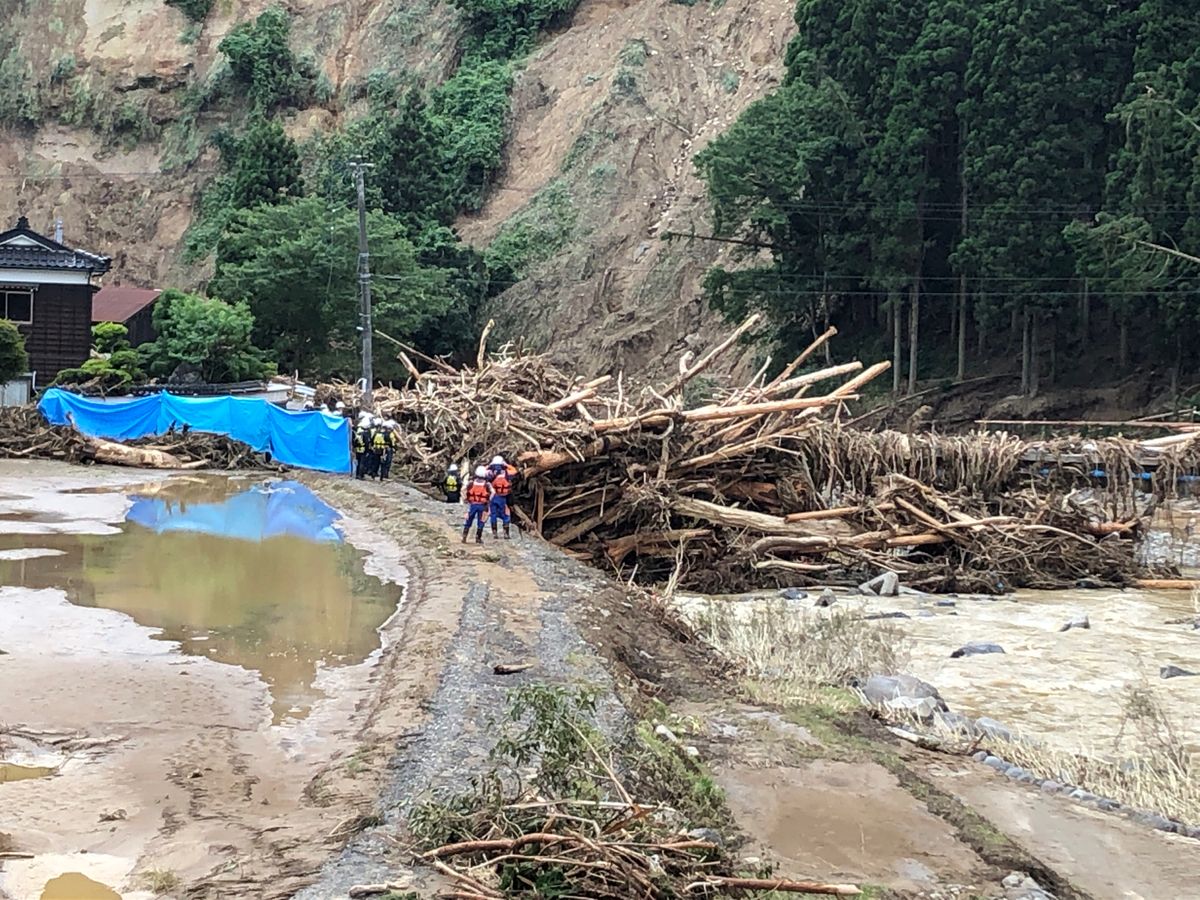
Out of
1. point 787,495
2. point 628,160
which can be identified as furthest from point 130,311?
point 787,495

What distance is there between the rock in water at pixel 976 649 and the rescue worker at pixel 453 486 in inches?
350

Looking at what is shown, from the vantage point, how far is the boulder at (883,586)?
19.2 m

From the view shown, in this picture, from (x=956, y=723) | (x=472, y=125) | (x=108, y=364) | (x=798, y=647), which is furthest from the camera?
(x=472, y=125)

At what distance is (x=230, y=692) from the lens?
9.99 m

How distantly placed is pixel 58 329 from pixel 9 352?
6355 mm

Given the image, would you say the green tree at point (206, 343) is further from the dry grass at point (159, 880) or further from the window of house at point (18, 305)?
the dry grass at point (159, 880)

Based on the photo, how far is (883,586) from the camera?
19297 millimetres

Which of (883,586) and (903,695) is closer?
(903,695)

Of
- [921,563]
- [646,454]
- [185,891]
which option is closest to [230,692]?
[185,891]

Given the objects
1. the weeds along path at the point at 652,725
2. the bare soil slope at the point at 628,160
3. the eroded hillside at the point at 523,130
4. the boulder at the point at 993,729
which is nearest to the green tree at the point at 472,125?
the eroded hillside at the point at 523,130

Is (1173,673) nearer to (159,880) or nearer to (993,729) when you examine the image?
(993,729)

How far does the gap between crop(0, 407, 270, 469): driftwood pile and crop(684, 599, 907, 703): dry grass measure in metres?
14.7

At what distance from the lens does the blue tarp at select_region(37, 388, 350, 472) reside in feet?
90.7

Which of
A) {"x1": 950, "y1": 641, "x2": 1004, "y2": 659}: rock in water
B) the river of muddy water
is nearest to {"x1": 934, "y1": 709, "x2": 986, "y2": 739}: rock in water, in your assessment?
the river of muddy water
